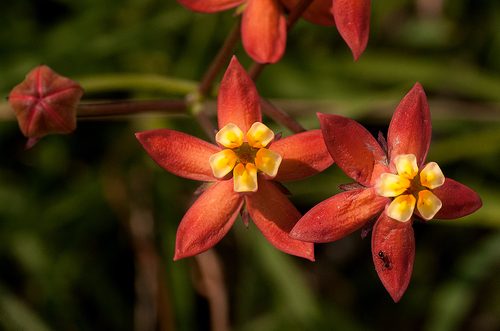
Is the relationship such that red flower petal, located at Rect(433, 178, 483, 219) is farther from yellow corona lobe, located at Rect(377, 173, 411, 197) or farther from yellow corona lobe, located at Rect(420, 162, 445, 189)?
yellow corona lobe, located at Rect(377, 173, 411, 197)

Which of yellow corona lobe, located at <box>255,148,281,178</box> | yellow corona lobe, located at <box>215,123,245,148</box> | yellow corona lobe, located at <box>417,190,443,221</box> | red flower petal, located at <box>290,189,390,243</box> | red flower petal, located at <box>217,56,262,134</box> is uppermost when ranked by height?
red flower petal, located at <box>217,56,262,134</box>

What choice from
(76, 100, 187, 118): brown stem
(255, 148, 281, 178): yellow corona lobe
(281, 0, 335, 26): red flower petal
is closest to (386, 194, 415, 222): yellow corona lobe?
(255, 148, 281, 178): yellow corona lobe

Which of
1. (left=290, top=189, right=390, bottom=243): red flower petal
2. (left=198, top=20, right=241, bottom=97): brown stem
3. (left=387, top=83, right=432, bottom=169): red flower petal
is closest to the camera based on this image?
(left=290, top=189, right=390, bottom=243): red flower petal

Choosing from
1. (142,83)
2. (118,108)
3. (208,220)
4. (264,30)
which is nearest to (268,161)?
(208,220)

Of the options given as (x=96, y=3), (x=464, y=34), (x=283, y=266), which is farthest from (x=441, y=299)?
(x=96, y=3)

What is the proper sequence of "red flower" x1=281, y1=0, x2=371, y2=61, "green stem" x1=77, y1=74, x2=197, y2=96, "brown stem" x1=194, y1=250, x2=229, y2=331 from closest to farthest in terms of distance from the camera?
1. "red flower" x1=281, y1=0, x2=371, y2=61
2. "green stem" x1=77, y1=74, x2=197, y2=96
3. "brown stem" x1=194, y1=250, x2=229, y2=331

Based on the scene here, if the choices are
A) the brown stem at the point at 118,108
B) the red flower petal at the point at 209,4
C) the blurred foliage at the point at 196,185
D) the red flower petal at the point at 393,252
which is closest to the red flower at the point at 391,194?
the red flower petal at the point at 393,252

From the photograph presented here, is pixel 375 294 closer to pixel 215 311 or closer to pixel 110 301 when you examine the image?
pixel 215 311

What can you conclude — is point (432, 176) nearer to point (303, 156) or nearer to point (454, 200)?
point (454, 200)
